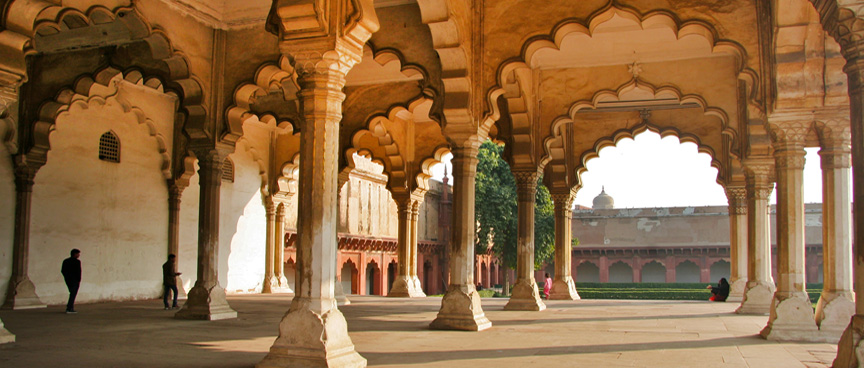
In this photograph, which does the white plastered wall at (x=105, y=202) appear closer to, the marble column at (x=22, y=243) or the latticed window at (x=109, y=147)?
the latticed window at (x=109, y=147)

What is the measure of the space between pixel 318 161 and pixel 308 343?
169 centimetres

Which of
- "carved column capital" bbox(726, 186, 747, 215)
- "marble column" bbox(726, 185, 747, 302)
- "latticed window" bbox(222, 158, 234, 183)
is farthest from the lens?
"latticed window" bbox(222, 158, 234, 183)

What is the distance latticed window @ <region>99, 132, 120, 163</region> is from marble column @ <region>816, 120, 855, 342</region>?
47.3 ft

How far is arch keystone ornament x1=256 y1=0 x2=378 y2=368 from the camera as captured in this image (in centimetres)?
638

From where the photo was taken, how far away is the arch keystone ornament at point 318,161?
6.38 metres

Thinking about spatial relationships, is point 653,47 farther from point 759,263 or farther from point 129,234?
point 129,234

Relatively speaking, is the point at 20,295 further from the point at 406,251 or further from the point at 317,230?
the point at 317,230

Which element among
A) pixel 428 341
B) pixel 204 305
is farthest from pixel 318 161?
pixel 204 305

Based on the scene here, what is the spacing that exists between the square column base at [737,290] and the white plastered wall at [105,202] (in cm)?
1433

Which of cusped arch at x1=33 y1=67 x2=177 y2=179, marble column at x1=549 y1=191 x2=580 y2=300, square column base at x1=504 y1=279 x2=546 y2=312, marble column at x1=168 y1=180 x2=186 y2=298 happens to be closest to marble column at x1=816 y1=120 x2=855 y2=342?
square column base at x1=504 y1=279 x2=546 y2=312

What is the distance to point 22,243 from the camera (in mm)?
13797

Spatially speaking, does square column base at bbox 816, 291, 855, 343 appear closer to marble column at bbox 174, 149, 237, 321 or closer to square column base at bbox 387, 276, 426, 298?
marble column at bbox 174, 149, 237, 321

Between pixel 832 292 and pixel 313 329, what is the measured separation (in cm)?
703

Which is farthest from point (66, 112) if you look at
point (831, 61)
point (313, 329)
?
point (831, 61)
